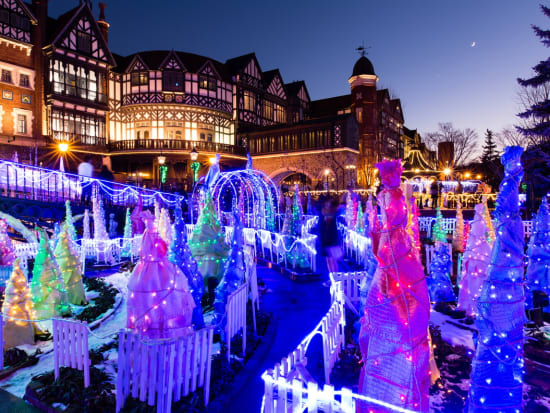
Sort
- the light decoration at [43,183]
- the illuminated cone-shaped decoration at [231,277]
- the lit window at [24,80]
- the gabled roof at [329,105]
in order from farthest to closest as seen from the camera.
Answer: the gabled roof at [329,105], the lit window at [24,80], the light decoration at [43,183], the illuminated cone-shaped decoration at [231,277]

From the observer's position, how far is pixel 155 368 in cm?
415

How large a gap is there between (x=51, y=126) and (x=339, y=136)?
79.6 feet

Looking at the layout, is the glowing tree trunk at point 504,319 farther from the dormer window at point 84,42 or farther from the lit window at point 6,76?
the dormer window at point 84,42

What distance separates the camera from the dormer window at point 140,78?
3462 centimetres

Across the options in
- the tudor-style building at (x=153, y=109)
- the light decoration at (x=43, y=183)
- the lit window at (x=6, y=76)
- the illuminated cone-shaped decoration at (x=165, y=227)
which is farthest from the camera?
the tudor-style building at (x=153, y=109)

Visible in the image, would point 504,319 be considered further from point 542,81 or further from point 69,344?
point 542,81

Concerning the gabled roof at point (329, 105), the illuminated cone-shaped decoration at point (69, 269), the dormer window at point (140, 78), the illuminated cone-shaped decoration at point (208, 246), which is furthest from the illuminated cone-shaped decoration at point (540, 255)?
the gabled roof at point (329, 105)

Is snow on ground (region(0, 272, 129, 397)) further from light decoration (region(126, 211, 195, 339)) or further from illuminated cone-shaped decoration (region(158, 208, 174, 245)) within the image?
illuminated cone-shaped decoration (region(158, 208, 174, 245))

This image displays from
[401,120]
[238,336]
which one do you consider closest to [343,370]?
[238,336]

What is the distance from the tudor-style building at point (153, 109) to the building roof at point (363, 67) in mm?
131

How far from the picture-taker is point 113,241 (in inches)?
571

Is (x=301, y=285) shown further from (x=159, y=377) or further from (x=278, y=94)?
(x=278, y=94)

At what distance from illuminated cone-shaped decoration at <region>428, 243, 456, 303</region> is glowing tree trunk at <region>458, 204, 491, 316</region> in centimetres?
91

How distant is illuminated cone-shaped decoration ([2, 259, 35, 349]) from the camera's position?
6.20 metres
